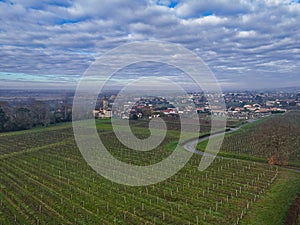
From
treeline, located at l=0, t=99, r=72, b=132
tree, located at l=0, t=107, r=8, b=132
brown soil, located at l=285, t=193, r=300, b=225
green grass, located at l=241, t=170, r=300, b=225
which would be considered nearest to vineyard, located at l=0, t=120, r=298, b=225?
green grass, located at l=241, t=170, r=300, b=225

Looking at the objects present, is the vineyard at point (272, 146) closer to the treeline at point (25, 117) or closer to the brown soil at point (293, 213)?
the brown soil at point (293, 213)

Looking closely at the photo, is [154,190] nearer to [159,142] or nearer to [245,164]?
[245,164]

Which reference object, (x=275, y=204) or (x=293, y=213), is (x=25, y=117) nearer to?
(x=275, y=204)

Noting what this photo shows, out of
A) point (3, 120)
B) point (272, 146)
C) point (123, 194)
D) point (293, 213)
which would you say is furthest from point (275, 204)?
point (3, 120)

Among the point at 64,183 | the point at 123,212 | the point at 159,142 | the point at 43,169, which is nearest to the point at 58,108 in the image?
the point at 159,142

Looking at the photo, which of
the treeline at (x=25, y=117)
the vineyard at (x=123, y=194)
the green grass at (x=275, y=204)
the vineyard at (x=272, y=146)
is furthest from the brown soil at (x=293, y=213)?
the treeline at (x=25, y=117)

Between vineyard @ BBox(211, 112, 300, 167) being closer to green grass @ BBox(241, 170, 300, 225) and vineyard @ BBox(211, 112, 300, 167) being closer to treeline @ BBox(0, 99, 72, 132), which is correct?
green grass @ BBox(241, 170, 300, 225)
